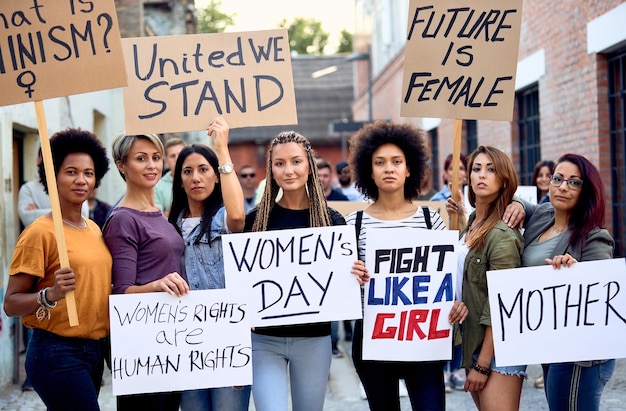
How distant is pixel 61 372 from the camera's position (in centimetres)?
371

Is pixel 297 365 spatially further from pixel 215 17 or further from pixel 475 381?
pixel 215 17

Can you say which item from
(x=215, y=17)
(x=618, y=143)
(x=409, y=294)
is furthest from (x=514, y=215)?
(x=215, y=17)

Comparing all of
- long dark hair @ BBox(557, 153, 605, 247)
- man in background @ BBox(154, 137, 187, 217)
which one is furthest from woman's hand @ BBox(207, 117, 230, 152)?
man in background @ BBox(154, 137, 187, 217)

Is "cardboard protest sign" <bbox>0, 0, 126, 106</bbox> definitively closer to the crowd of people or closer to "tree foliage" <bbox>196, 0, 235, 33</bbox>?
the crowd of people

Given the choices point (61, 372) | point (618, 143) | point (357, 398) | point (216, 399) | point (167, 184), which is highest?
point (618, 143)

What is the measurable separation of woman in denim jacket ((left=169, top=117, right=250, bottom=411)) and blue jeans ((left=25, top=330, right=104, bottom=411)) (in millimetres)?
665

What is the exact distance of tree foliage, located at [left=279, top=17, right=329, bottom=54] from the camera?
79.0 metres

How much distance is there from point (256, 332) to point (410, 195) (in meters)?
1.12

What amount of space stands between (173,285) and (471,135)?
1206 centimetres

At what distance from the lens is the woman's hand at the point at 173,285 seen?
12.9ft

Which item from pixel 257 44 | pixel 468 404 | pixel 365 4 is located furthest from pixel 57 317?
pixel 365 4

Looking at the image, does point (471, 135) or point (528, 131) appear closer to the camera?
point (528, 131)

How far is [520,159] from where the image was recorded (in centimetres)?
1276

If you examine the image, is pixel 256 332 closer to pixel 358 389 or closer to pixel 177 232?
pixel 177 232
